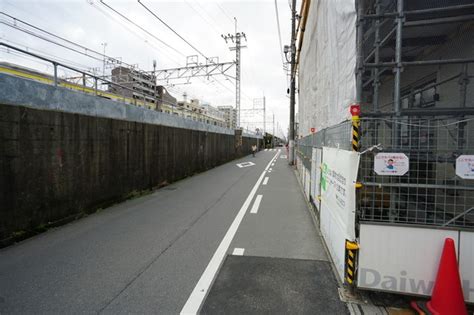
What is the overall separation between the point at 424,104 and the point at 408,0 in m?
3.56

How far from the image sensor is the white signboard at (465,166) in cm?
248

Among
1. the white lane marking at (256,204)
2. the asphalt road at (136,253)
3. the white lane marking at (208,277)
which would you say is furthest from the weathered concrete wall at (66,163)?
the white lane marking at (256,204)

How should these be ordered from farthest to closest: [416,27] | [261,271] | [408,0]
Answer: [416,27] < [408,0] < [261,271]

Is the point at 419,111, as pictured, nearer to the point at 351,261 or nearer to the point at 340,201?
the point at 340,201

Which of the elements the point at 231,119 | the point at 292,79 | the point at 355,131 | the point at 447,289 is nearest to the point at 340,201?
the point at 355,131

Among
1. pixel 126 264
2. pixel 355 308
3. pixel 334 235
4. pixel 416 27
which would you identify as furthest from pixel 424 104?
pixel 126 264

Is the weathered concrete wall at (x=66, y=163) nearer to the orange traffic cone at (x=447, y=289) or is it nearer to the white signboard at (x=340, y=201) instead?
the white signboard at (x=340, y=201)

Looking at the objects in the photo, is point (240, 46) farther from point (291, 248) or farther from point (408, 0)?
point (291, 248)

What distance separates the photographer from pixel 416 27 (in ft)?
16.2

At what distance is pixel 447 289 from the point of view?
7.56ft

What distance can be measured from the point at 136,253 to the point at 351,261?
332 cm

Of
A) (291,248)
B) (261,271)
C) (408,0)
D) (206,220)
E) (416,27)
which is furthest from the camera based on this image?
(206,220)

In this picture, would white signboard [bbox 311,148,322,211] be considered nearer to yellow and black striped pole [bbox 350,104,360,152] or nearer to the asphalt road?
the asphalt road

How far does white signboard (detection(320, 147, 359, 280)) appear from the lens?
275 cm
